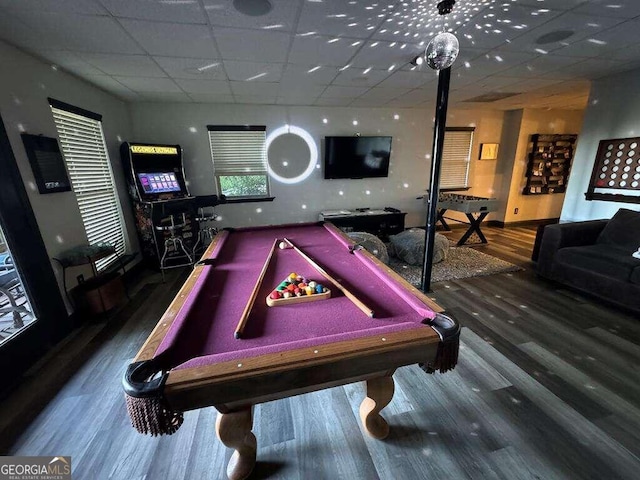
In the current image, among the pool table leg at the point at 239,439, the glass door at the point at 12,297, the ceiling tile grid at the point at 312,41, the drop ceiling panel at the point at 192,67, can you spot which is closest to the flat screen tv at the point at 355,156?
the ceiling tile grid at the point at 312,41

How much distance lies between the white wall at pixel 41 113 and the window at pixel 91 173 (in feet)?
0.45

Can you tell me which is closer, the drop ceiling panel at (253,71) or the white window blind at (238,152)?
the drop ceiling panel at (253,71)

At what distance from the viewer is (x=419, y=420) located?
145 cm

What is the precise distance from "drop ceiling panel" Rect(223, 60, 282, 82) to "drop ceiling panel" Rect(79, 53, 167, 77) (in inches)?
27.8

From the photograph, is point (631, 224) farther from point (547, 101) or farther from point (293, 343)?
point (293, 343)

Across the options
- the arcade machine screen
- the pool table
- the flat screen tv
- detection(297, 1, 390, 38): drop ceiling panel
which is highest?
detection(297, 1, 390, 38): drop ceiling panel

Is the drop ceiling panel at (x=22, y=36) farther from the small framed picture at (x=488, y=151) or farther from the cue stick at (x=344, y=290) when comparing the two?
the small framed picture at (x=488, y=151)

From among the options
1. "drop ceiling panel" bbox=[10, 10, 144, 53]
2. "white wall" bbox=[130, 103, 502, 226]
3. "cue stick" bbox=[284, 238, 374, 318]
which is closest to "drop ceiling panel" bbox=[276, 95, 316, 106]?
"white wall" bbox=[130, 103, 502, 226]

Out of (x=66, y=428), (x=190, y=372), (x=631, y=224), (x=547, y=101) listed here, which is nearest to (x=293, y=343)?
(x=190, y=372)

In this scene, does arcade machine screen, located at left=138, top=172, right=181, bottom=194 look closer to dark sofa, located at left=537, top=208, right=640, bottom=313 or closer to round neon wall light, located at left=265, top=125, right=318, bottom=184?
round neon wall light, located at left=265, top=125, right=318, bottom=184

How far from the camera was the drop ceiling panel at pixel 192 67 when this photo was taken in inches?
96.6

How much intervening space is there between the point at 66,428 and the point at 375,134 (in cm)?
518

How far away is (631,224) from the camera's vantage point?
2.76m

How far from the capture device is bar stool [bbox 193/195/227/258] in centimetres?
407
